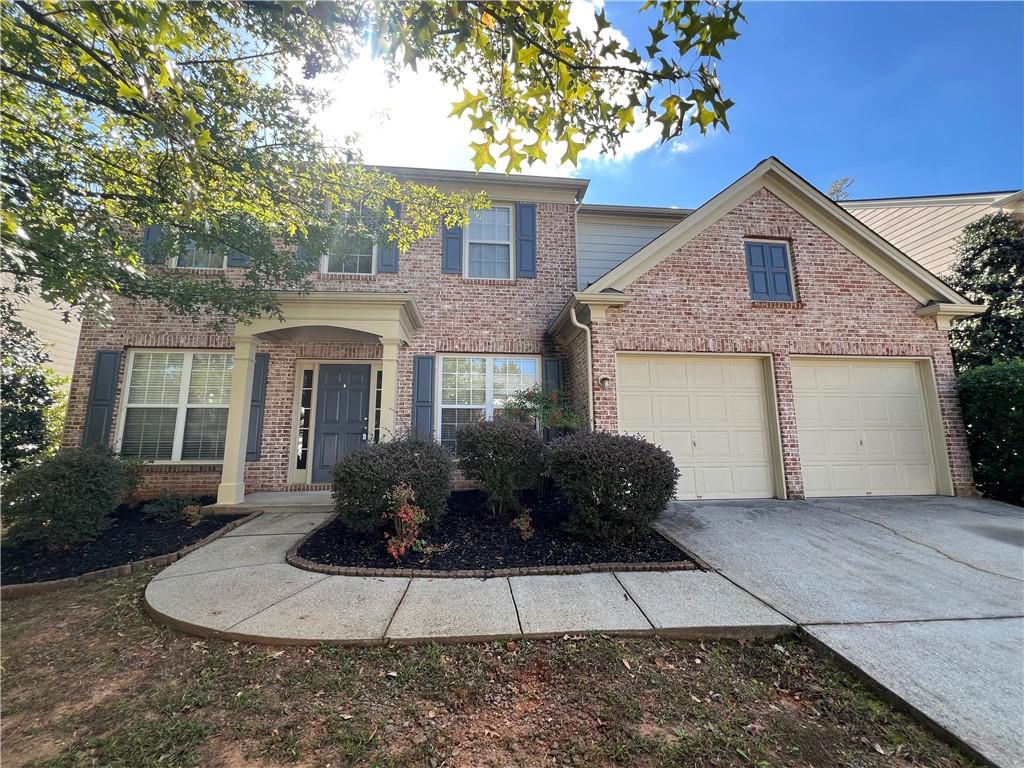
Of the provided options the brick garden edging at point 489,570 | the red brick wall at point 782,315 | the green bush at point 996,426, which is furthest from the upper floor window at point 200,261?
the green bush at point 996,426

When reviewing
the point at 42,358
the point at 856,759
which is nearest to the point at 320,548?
the point at 856,759

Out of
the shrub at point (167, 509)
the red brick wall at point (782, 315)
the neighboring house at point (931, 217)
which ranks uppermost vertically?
the neighboring house at point (931, 217)

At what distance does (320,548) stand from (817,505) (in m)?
7.21

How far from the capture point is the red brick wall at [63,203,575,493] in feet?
23.2

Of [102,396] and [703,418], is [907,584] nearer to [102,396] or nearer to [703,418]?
[703,418]

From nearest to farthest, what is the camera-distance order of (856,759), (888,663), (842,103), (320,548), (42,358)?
(856,759) < (888,663) < (320,548) < (842,103) < (42,358)

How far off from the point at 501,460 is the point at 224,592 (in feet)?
10.2

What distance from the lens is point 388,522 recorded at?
4.86 meters

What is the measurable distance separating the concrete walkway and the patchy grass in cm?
13

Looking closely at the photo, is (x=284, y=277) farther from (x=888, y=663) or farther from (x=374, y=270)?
(x=888, y=663)

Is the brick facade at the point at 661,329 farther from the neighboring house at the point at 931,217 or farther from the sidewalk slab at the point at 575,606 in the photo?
the neighboring house at the point at 931,217

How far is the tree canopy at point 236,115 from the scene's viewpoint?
90.2 inches

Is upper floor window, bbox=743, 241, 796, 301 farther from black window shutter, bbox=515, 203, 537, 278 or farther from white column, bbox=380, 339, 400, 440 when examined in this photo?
white column, bbox=380, 339, 400, 440

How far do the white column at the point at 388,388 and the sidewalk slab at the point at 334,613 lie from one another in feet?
8.80
